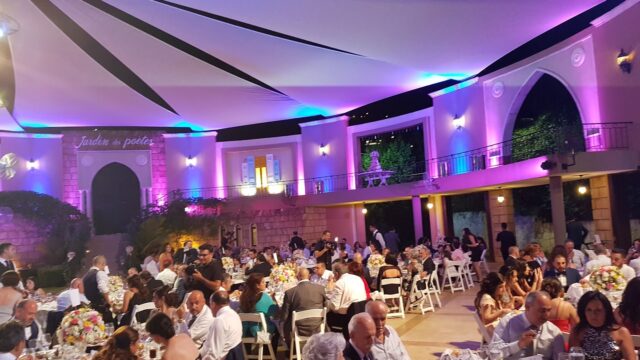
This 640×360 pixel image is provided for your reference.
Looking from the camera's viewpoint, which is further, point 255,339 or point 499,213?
point 499,213

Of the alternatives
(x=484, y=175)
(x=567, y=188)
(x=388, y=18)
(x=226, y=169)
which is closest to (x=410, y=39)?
(x=388, y=18)

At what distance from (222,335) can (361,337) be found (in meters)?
1.72

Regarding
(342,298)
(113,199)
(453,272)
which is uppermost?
(113,199)

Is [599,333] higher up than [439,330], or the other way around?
[599,333]

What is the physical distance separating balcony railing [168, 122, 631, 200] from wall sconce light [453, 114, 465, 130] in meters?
0.87

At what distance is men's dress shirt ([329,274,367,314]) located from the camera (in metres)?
6.39

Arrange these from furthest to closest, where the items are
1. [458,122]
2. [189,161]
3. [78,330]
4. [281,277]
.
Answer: [189,161] → [458,122] → [281,277] → [78,330]

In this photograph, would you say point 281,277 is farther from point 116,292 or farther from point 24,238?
point 24,238

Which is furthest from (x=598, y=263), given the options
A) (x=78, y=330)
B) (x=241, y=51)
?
(x=241, y=51)

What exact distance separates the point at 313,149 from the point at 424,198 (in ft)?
16.7

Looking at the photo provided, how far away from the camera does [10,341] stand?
376 centimetres

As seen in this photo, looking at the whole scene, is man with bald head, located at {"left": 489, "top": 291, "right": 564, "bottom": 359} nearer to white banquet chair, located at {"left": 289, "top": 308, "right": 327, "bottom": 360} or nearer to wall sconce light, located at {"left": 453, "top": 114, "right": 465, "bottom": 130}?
white banquet chair, located at {"left": 289, "top": 308, "right": 327, "bottom": 360}

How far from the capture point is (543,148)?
45.5 feet

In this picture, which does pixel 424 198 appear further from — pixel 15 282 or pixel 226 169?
pixel 15 282
